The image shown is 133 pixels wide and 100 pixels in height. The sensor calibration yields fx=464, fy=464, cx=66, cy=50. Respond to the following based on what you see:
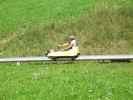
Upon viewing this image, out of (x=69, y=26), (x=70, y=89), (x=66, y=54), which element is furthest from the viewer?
(x=69, y=26)

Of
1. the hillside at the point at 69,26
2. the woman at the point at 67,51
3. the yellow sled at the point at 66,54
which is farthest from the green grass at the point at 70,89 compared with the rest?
the hillside at the point at 69,26

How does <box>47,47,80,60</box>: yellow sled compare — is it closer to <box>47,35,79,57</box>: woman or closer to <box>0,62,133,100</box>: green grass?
<box>47,35,79,57</box>: woman

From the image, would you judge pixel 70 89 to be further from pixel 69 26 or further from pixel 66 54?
pixel 69 26

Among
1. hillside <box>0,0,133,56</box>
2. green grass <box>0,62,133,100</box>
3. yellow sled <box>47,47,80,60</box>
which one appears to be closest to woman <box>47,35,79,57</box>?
yellow sled <box>47,47,80,60</box>

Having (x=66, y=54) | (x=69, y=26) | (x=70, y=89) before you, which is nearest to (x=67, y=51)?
(x=66, y=54)

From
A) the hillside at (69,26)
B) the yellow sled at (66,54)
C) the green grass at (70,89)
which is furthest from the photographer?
the hillside at (69,26)

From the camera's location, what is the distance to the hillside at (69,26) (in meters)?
41.1

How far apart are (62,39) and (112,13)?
6205 millimetres

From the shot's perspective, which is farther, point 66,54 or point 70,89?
point 66,54

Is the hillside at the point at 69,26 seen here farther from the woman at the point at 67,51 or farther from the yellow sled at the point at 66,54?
the yellow sled at the point at 66,54

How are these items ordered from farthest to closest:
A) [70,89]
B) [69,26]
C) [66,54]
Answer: [69,26] < [66,54] < [70,89]

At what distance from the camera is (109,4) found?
163 feet

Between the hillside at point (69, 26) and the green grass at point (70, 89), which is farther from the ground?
the green grass at point (70, 89)

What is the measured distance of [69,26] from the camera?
4512 centimetres
